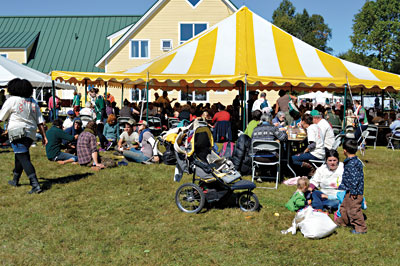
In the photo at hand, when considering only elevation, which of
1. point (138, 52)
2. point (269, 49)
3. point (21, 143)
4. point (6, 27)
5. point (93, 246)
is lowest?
point (93, 246)

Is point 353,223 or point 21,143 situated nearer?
point 353,223

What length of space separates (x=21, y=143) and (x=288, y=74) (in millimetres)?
7636

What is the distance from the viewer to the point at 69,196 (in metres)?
6.54

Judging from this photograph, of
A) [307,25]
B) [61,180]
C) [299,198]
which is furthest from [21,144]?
[307,25]

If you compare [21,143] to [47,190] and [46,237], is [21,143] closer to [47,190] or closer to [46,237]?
[47,190]

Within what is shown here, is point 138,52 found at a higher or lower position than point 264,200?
higher

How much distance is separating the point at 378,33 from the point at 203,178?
4671 centimetres

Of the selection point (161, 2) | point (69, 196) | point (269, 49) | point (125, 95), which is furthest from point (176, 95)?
point (69, 196)

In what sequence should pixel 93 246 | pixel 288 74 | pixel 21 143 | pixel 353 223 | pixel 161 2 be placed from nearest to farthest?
pixel 93 246
pixel 353 223
pixel 21 143
pixel 288 74
pixel 161 2

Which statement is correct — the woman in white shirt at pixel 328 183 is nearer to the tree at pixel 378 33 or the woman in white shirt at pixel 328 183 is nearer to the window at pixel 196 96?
the window at pixel 196 96

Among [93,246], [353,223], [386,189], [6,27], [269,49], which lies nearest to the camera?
[93,246]

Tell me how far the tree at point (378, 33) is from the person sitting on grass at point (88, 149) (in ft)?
142

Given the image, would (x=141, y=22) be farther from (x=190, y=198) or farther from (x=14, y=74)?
(x=190, y=198)

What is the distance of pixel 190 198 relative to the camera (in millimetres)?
5883
